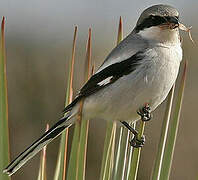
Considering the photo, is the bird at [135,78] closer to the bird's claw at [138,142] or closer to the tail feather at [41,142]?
the tail feather at [41,142]

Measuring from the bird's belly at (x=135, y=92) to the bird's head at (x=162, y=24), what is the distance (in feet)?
0.48

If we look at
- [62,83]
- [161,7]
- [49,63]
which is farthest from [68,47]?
[161,7]

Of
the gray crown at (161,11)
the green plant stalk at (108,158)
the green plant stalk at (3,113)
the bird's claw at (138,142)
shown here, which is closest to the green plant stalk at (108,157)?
the green plant stalk at (108,158)

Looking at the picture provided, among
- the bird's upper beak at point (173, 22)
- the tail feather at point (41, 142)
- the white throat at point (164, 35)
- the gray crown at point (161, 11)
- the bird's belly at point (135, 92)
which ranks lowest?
the tail feather at point (41, 142)

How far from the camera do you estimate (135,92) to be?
223 centimetres

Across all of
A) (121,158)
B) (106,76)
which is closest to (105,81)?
(106,76)

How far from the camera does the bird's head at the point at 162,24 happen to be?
2332 millimetres

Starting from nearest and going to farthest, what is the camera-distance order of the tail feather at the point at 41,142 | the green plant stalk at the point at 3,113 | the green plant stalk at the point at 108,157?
the green plant stalk at the point at 3,113
the green plant stalk at the point at 108,157
the tail feather at the point at 41,142

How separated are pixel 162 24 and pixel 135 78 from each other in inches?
12.8

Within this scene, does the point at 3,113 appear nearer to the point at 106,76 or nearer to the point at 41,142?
the point at 41,142

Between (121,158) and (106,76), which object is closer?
(121,158)

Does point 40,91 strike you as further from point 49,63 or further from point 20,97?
point 49,63

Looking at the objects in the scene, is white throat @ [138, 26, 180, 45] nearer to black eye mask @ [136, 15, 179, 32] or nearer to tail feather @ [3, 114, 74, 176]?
black eye mask @ [136, 15, 179, 32]

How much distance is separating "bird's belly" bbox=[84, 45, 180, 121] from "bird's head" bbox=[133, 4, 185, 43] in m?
0.15
